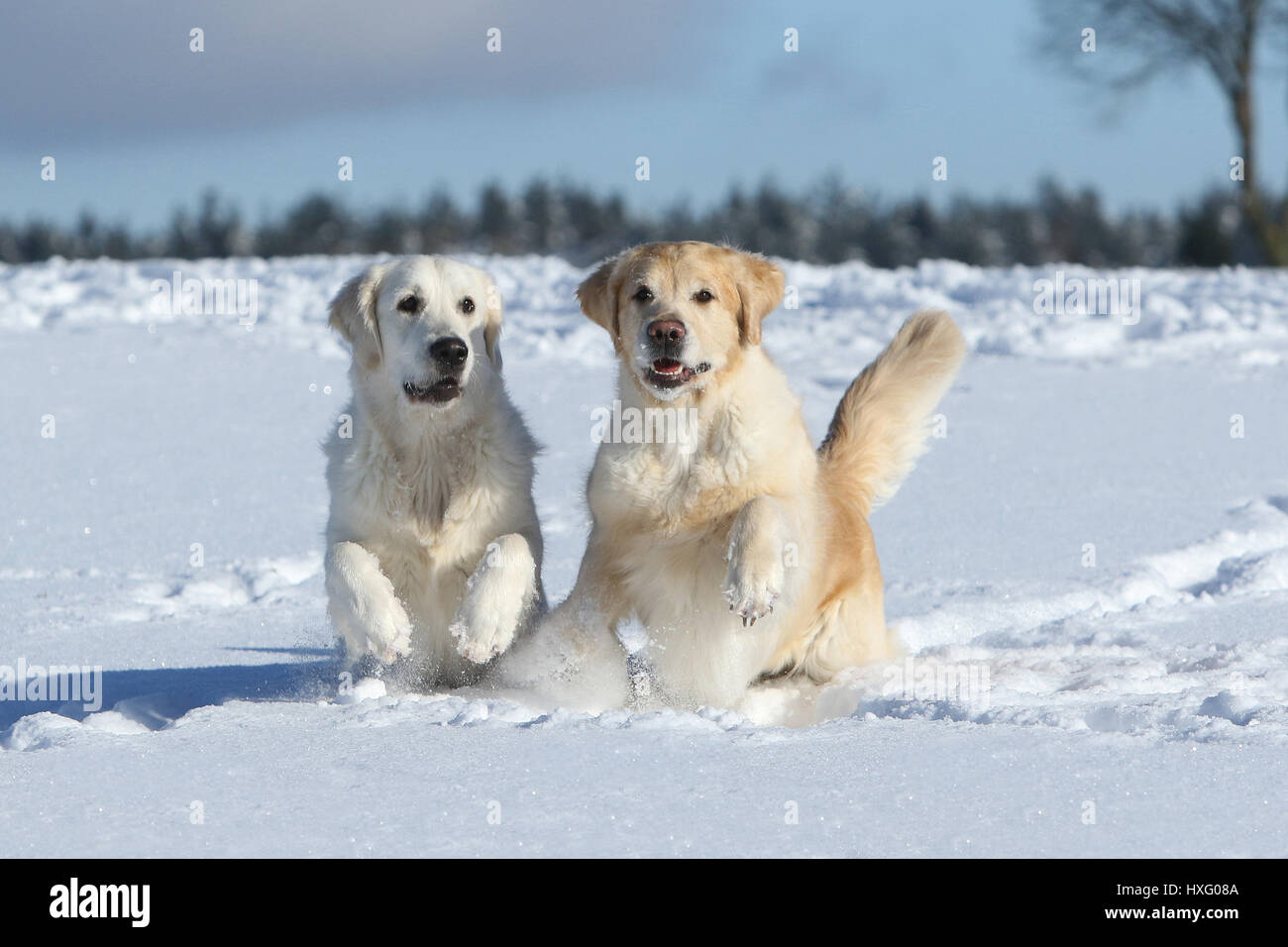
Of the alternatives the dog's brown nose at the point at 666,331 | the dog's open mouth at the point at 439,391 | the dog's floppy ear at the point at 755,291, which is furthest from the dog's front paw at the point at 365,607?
the dog's floppy ear at the point at 755,291

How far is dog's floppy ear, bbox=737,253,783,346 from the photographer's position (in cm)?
402

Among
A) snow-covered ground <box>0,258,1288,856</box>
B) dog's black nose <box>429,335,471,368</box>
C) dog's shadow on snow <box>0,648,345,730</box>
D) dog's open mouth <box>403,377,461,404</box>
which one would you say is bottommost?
dog's shadow on snow <box>0,648,345,730</box>

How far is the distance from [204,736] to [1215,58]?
2161 centimetres

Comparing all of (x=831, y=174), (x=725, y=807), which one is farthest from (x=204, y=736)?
(x=831, y=174)

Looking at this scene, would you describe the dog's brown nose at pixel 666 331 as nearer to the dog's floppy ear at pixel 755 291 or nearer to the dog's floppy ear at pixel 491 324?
the dog's floppy ear at pixel 755 291

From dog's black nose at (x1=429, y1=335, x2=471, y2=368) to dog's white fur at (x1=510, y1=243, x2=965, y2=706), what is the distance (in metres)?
0.47

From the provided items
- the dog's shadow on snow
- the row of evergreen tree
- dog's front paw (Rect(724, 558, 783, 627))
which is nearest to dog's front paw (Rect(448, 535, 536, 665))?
the dog's shadow on snow

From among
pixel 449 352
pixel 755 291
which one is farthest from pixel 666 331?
pixel 449 352

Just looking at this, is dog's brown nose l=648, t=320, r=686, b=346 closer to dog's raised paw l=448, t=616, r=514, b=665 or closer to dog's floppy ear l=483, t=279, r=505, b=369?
dog's floppy ear l=483, t=279, r=505, b=369

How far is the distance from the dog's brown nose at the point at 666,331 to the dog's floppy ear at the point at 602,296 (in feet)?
1.11

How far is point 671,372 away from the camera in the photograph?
150 inches

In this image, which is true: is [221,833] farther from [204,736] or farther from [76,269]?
[76,269]

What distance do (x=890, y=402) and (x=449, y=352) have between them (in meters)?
1.70

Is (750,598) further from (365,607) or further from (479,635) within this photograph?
(365,607)
